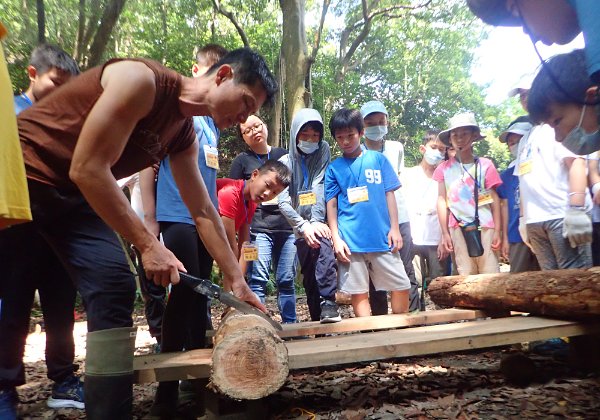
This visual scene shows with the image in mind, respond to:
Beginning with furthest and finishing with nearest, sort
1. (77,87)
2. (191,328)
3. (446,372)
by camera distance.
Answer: (446,372)
(191,328)
(77,87)

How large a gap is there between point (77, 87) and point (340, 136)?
230cm

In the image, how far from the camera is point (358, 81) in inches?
715

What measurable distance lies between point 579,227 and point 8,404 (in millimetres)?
3245

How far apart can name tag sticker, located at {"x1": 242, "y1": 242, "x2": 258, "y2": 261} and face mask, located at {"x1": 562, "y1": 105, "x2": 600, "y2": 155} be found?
2.42 m

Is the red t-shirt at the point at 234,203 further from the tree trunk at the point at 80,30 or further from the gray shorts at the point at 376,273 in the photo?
the tree trunk at the point at 80,30

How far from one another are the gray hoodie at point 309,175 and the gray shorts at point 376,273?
1.69ft

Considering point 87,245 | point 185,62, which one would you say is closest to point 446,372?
point 87,245

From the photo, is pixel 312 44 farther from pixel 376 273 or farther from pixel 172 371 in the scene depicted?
pixel 172 371

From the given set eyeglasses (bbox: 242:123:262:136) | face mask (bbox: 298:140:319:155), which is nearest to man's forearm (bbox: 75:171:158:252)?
face mask (bbox: 298:140:319:155)

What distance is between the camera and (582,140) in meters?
1.81

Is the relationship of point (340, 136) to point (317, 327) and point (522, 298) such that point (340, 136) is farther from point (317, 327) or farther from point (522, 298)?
point (522, 298)

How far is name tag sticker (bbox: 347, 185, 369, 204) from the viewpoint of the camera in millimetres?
3605

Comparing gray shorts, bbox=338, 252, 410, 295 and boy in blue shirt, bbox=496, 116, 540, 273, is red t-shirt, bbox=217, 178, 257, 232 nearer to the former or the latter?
gray shorts, bbox=338, 252, 410, 295

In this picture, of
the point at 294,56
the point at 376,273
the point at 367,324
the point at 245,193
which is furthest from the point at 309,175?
the point at 294,56
